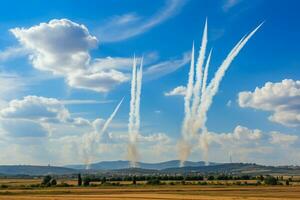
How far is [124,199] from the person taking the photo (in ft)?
323

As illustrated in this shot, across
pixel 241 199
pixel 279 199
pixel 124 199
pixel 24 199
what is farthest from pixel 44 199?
pixel 279 199

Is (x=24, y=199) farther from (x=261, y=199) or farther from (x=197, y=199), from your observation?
(x=261, y=199)

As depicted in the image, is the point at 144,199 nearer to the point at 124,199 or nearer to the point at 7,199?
the point at 124,199

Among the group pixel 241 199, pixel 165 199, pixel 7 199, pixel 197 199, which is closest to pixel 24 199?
pixel 7 199

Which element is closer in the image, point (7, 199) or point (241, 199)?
point (241, 199)

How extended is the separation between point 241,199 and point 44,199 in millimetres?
39802

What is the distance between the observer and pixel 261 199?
95312mm

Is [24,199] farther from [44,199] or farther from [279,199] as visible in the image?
[279,199]

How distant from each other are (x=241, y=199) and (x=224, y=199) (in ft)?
10.7

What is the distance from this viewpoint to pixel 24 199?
104m

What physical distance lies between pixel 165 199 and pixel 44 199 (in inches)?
978

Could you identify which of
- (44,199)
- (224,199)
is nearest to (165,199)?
(224,199)

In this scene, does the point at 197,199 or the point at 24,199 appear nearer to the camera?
the point at 197,199

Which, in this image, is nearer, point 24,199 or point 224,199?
point 224,199
